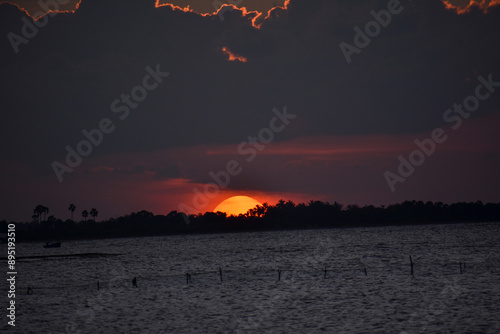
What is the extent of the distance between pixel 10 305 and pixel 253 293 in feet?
94.9

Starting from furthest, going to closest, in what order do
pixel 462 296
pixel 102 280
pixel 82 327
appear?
1. pixel 102 280
2. pixel 462 296
3. pixel 82 327

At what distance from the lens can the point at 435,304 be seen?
5938 centimetres

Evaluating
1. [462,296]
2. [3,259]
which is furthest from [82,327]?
[3,259]

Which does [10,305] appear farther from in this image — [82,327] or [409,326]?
[409,326]

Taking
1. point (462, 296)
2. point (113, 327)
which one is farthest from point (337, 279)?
point (113, 327)

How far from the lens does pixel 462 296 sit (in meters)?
63.6

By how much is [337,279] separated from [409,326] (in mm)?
37023

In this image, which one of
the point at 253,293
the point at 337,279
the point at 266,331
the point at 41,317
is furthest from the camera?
the point at 337,279

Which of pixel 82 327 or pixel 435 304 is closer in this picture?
pixel 82 327

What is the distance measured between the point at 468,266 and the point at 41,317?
72.4 meters

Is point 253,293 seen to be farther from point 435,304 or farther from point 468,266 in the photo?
point 468,266

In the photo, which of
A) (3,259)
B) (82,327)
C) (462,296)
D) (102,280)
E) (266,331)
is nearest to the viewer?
(266,331)

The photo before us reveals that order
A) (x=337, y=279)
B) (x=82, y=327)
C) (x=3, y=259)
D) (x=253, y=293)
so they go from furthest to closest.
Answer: (x=3, y=259) < (x=337, y=279) < (x=253, y=293) < (x=82, y=327)

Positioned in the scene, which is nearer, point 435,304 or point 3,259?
point 435,304
